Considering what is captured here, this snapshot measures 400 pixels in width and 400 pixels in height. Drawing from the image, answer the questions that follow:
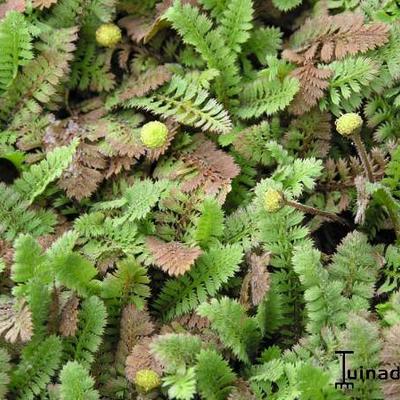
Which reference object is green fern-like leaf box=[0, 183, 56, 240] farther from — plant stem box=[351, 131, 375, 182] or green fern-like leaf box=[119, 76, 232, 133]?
plant stem box=[351, 131, 375, 182]

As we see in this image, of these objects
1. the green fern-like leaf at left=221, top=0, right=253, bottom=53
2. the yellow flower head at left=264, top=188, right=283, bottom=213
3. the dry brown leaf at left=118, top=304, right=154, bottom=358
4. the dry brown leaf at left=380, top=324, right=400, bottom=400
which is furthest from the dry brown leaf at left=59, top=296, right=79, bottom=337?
the green fern-like leaf at left=221, top=0, right=253, bottom=53

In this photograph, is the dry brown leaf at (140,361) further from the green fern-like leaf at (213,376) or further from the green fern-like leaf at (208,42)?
the green fern-like leaf at (208,42)

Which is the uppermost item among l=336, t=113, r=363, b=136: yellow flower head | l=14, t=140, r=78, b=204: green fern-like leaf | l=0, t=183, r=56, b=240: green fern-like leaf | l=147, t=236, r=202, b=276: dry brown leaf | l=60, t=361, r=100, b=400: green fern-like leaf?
l=336, t=113, r=363, b=136: yellow flower head

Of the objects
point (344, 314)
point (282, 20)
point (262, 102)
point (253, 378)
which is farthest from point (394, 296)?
point (282, 20)

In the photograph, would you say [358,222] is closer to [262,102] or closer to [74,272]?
[262,102]

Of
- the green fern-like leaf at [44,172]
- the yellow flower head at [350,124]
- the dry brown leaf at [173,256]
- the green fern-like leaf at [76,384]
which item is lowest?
the green fern-like leaf at [76,384]

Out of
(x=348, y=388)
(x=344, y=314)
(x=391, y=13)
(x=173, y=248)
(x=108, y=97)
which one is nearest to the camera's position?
(x=348, y=388)

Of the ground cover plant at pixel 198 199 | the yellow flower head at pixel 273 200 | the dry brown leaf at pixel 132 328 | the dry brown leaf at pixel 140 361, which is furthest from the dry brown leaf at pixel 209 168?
the dry brown leaf at pixel 140 361

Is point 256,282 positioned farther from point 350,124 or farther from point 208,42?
point 208,42

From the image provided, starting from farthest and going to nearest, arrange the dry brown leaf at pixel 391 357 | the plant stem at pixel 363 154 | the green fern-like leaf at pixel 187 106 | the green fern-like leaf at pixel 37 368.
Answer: the green fern-like leaf at pixel 187 106
the plant stem at pixel 363 154
the green fern-like leaf at pixel 37 368
the dry brown leaf at pixel 391 357
